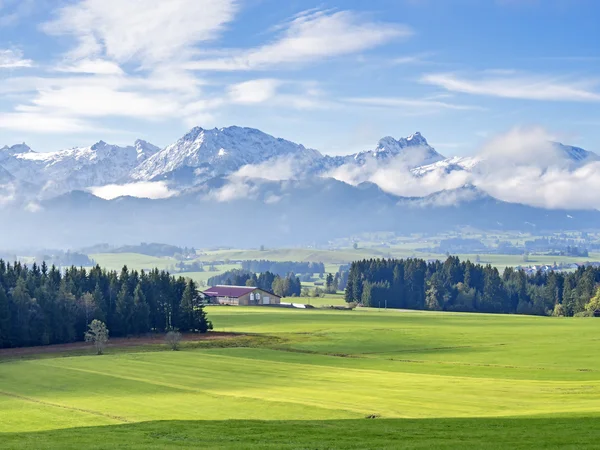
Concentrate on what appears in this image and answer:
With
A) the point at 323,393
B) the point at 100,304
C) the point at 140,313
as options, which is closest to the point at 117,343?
the point at 100,304

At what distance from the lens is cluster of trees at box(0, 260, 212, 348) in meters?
118

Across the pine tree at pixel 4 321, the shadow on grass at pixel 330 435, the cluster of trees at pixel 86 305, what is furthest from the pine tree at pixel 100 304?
the shadow on grass at pixel 330 435

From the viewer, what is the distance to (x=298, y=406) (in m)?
54.9

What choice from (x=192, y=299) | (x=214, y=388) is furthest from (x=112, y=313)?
(x=214, y=388)

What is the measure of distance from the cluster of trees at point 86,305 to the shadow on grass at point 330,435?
78.4 meters

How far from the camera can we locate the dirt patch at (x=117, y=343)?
10831cm

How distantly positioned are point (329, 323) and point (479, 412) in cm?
8955

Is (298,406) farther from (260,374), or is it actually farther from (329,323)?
(329,323)

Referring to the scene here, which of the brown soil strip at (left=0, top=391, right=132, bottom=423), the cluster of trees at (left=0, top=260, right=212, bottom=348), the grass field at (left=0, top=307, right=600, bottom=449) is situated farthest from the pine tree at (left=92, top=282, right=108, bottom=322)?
the brown soil strip at (left=0, top=391, right=132, bottom=423)

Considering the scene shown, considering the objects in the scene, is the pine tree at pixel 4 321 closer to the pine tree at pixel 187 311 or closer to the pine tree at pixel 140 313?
the pine tree at pixel 140 313

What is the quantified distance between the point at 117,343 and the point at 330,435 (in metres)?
83.4

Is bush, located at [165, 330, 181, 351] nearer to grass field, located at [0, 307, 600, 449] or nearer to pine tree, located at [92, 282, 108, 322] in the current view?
grass field, located at [0, 307, 600, 449]

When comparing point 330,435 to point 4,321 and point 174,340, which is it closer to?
point 174,340

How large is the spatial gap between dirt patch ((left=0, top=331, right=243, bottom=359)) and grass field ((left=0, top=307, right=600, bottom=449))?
333 inches
